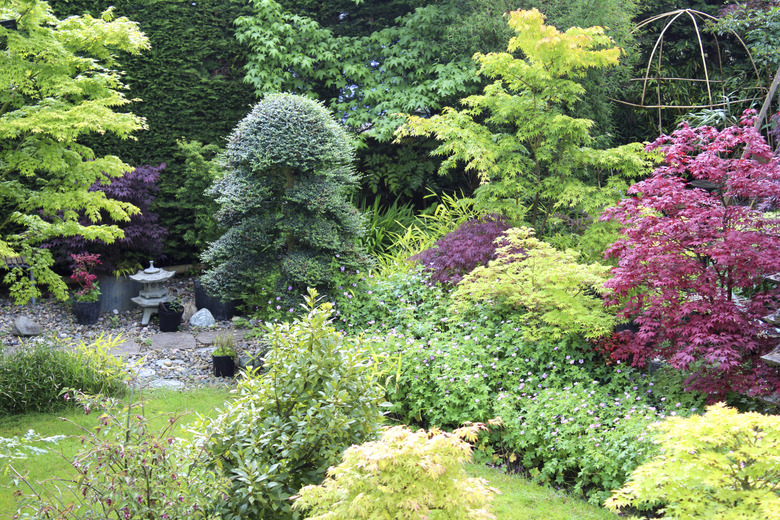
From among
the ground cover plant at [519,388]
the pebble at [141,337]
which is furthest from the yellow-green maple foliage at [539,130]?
the pebble at [141,337]

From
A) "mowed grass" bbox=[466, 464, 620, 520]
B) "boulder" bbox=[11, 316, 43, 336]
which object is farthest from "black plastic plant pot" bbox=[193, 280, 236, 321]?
"mowed grass" bbox=[466, 464, 620, 520]

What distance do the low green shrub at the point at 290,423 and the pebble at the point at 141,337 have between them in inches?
97.7

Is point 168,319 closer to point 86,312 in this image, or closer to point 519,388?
point 86,312

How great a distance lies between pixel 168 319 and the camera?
7293 mm

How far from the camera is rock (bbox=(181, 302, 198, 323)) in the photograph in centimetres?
774

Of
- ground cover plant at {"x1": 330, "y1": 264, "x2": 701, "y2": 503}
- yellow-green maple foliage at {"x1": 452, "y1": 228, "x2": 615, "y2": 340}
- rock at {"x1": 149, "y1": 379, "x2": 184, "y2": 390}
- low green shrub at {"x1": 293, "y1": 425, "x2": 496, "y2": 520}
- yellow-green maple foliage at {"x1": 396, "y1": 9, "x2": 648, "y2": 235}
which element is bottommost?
rock at {"x1": 149, "y1": 379, "x2": 184, "y2": 390}

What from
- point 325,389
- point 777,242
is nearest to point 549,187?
point 777,242

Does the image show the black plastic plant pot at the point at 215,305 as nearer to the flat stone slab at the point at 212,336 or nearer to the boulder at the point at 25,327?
the flat stone slab at the point at 212,336

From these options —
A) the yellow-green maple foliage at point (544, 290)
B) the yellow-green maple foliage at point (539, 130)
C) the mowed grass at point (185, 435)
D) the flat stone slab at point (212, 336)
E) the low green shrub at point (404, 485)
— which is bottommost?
the flat stone slab at point (212, 336)

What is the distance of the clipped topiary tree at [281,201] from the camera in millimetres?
5980

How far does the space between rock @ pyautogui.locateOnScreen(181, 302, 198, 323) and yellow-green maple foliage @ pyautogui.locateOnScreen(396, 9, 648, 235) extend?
145 inches

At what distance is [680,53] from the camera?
33.3ft

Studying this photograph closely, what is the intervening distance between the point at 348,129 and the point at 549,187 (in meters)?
3.94

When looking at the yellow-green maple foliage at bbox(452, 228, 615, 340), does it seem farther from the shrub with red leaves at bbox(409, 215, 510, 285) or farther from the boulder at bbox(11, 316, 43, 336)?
the boulder at bbox(11, 316, 43, 336)
